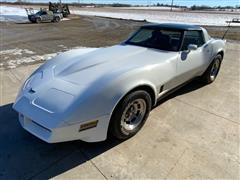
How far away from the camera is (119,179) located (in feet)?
7.17

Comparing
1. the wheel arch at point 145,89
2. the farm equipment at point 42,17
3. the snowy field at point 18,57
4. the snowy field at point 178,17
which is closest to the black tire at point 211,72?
the wheel arch at point 145,89

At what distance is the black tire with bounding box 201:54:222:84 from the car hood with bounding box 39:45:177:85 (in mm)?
1451

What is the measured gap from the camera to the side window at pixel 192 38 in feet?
11.9

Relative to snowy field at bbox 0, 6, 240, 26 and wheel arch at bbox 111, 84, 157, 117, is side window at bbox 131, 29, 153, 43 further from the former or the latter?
snowy field at bbox 0, 6, 240, 26

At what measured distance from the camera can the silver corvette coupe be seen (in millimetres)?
2195

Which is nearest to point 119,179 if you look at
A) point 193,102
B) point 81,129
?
point 81,129

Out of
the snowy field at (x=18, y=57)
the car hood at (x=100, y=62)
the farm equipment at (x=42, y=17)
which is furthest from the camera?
the farm equipment at (x=42, y=17)

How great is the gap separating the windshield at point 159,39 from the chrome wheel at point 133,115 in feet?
3.96

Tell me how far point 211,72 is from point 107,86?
10.2 feet

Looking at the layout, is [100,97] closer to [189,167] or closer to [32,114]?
[32,114]

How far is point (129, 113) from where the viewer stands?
275 cm

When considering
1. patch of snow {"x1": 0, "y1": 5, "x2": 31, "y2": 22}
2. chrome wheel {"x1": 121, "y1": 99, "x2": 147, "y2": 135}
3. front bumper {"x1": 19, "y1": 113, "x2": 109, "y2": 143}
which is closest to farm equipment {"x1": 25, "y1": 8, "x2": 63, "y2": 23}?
patch of snow {"x1": 0, "y1": 5, "x2": 31, "y2": 22}

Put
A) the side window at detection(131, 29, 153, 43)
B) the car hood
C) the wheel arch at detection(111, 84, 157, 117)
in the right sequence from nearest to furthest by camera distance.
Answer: the wheel arch at detection(111, 84, 157, 117), the car hood, the side window at detection(131, 29, 153, 43)

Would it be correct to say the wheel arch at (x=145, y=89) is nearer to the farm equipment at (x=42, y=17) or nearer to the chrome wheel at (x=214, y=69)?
the chrome wheel at (x=214, y=69)
